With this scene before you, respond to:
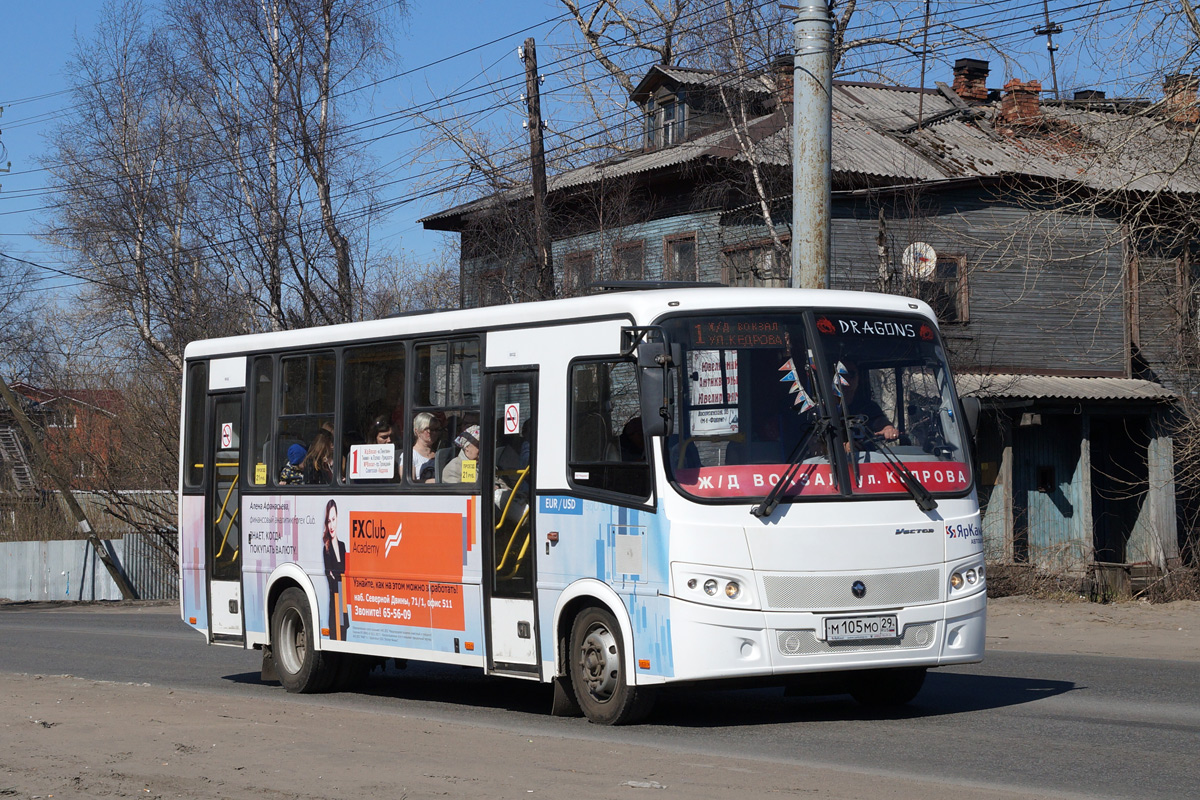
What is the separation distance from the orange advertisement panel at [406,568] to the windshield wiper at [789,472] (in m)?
2.82

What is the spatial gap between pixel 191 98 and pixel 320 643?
26215mm

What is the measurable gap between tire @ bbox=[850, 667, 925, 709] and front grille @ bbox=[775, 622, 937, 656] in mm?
892

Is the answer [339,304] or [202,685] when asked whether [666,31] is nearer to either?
[339,304]

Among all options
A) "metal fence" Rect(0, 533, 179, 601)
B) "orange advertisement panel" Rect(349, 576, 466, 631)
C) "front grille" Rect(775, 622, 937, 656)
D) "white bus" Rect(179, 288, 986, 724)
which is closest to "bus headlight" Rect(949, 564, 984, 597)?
"white bus" Rect(179, 288, 986, 724)

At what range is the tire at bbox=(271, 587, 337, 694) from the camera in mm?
13305

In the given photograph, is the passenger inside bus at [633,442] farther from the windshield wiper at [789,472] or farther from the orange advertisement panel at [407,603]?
the orange advertisement panel at [407,603]

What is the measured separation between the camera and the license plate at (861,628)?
9.62m

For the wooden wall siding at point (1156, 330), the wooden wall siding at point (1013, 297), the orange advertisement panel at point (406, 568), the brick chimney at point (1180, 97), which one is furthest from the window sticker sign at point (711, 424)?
the wooden wall siding at point (1156, 330)

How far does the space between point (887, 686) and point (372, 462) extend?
448cm

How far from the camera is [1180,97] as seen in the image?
1647 centimetres

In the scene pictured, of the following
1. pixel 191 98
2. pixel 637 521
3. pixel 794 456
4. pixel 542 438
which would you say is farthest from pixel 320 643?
pixel 191 98

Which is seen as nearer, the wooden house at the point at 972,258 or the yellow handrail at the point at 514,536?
the yellow handrail at the point at 514,536

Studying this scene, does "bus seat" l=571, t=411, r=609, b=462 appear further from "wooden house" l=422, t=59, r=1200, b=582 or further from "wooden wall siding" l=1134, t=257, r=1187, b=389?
"wooden wall siding" l=1134, t=257, r=1187, b=389

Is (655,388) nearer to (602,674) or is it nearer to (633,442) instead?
(633,442)
